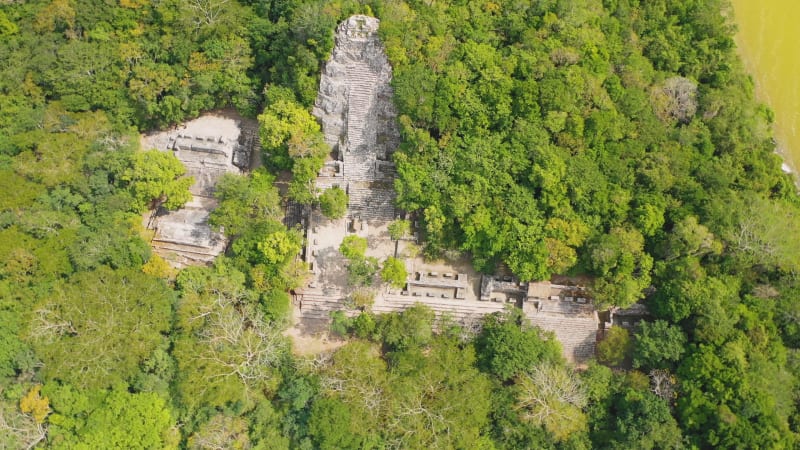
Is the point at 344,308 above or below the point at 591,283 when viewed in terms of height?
below

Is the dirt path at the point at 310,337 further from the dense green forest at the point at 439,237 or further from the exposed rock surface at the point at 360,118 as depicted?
the exposed rock surface at the point at 360,118

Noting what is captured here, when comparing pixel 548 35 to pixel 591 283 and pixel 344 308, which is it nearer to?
pixel 591 283

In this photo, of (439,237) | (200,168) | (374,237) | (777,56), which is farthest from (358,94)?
(777,56)

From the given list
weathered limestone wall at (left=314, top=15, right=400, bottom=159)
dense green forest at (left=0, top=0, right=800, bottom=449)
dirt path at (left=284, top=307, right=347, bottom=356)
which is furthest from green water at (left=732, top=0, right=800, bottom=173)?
dirt path at (left=284, top=307, right=347, bottom=356)

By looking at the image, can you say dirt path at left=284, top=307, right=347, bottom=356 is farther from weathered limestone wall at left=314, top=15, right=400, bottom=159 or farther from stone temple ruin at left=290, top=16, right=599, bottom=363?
weathered limestone wall at left=314, top=15, right=400, bottom=159

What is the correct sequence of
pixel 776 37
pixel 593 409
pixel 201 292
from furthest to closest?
pixel 776 37 → pixel 201 292 → pixel 593 409

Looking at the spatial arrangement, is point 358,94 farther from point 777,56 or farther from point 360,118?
point 777,56

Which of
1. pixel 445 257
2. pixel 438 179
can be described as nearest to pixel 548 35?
pixel 438 179
